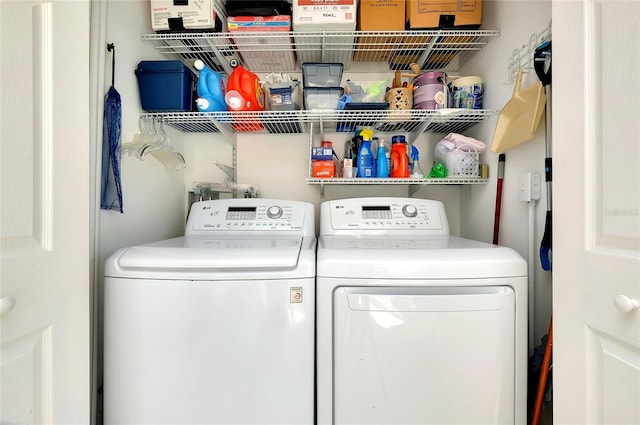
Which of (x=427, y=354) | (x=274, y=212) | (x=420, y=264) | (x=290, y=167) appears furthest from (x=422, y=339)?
(x=290, y=167)

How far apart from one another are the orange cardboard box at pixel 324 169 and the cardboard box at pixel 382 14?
0.64 m

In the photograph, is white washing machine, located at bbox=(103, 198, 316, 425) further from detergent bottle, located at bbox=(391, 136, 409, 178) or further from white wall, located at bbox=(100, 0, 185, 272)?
detergent bottle, located at bbox=(391, 136, 409, 178)

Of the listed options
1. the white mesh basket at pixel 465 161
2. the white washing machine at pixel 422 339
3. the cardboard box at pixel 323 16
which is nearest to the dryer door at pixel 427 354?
the white washing machine at pixel 422 339

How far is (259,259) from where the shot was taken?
3.13 feet

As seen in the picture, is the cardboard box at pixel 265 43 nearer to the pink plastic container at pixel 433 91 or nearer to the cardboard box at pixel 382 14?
the cardboard box at pixel 382 14

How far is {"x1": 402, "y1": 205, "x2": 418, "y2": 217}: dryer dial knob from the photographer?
1.48 m

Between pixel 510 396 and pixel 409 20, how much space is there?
154 cm

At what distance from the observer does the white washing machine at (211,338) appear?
0.94 metres

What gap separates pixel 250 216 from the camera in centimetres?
147
